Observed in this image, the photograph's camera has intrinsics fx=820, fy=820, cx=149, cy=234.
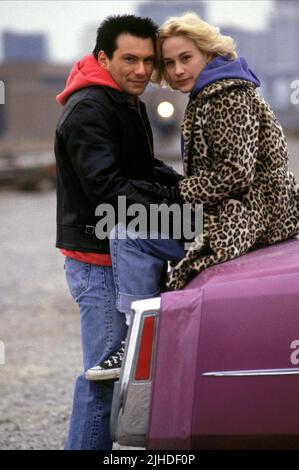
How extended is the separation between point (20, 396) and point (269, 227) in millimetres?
3131

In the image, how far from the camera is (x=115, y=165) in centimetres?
323

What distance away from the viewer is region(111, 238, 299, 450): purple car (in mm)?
2830

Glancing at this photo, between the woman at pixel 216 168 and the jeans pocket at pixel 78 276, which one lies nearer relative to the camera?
the woman at pixel 216 168

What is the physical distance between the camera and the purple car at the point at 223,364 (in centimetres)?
283

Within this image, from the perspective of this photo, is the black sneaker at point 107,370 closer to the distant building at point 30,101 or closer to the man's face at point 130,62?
the man's face at point 130,62

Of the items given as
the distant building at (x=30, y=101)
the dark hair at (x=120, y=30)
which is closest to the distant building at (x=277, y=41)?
the distant building at (x=30, y=101)

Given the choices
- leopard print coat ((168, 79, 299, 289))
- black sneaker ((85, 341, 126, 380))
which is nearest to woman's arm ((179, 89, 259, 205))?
leopard print coat ((168, 79, 299, 289))

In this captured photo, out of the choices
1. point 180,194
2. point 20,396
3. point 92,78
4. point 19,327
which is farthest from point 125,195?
point 19,327

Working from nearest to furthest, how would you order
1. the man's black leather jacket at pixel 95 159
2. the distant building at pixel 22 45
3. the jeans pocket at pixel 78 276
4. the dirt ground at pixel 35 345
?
1. the man's black leather jacket at pixel 95 159
2. the jeans pocket at pixel 78 276
3. the dirt ground at pixel 35 345
4. the distant building at pixel 22 45

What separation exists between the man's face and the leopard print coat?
272mm

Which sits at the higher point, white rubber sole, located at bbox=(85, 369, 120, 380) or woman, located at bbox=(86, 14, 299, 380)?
woman, located at bbox=(86, 14, 299, 380)

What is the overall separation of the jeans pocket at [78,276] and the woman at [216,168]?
0.19 metres

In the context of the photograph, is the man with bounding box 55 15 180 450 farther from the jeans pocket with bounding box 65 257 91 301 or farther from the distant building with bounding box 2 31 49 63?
the distant building with bounding box 2 31 49 63

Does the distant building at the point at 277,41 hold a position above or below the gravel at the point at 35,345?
above
